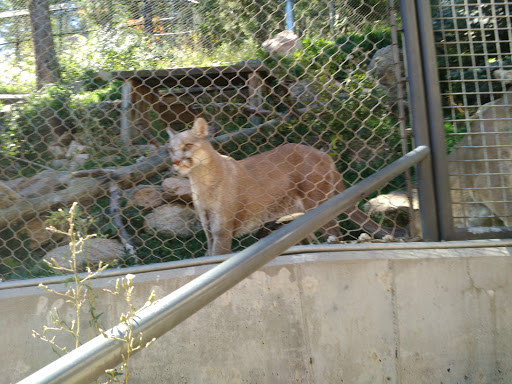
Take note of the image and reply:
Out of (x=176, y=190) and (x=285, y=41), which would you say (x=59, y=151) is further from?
(x=285, y=41)

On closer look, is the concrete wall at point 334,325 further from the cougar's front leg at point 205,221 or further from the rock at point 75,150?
the rock at point 75,150

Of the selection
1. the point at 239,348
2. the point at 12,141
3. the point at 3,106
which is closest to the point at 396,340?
the point at 239,348

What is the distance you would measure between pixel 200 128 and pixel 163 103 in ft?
3.67

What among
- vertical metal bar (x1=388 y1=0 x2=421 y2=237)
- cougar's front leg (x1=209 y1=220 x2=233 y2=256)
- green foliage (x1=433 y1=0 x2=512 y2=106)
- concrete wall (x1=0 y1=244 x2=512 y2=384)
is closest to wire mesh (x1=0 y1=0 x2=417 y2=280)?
vertical metal bar (x1=388 y1=0 x2=421 y2=237)

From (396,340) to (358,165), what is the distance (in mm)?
2602

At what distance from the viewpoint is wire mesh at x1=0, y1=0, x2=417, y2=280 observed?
3.00 meters

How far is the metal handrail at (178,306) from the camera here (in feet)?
3.71

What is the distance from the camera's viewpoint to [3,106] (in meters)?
4.61

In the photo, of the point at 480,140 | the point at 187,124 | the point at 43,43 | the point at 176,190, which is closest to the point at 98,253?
the point at 176,190

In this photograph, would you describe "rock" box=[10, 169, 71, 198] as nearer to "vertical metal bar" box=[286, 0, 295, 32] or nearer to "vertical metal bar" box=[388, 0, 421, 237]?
"vertical metal bar" box=[286, 0, 295, 32]

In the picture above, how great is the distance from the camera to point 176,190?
4953 mm

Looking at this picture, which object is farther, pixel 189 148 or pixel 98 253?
pixel 189 148

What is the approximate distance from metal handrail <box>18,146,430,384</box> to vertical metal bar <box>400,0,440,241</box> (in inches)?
28.2

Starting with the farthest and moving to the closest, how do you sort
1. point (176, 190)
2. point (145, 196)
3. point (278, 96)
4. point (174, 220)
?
1. point (176, 190)
2. point (145, 196)
3. point (174, 220)
4. point (278, 96)
